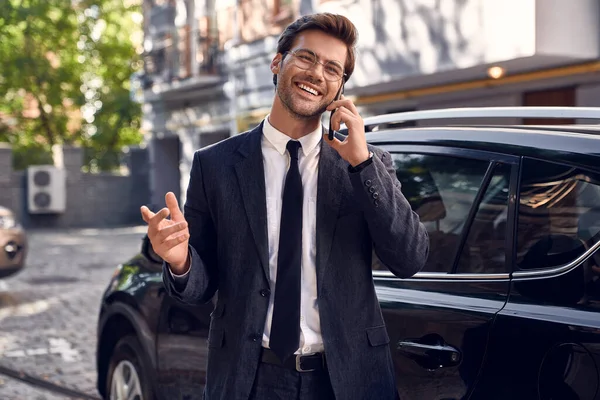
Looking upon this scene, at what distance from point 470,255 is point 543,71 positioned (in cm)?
1053

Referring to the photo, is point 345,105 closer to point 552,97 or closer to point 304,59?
point 304,59

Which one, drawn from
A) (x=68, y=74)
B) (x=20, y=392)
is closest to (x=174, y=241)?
(x=20, y=392)

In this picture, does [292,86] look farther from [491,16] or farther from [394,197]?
[491,16]

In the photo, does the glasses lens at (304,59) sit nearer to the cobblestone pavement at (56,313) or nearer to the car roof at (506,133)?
the car roof at (506,133)

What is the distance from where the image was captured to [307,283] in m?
2.55

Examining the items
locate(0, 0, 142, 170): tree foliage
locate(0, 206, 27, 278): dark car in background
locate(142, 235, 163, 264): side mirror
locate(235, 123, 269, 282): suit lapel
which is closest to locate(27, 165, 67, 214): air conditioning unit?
locate(0, 0, 142, 170): tree foliage

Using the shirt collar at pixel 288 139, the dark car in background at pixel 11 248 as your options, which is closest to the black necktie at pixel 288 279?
the shirt collar at pixel 288 139

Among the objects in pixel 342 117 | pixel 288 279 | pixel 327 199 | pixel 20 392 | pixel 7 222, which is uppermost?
pixel 342 117

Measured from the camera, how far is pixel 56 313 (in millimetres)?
10195

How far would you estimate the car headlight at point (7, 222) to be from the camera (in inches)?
434

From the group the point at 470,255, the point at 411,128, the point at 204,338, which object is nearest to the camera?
the point at 470,255

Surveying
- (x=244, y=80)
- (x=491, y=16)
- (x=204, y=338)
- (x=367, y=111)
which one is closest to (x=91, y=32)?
(x=244, y=80)

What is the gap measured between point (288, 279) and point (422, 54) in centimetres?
1167

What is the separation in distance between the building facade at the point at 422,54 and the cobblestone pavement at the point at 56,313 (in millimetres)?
2294
